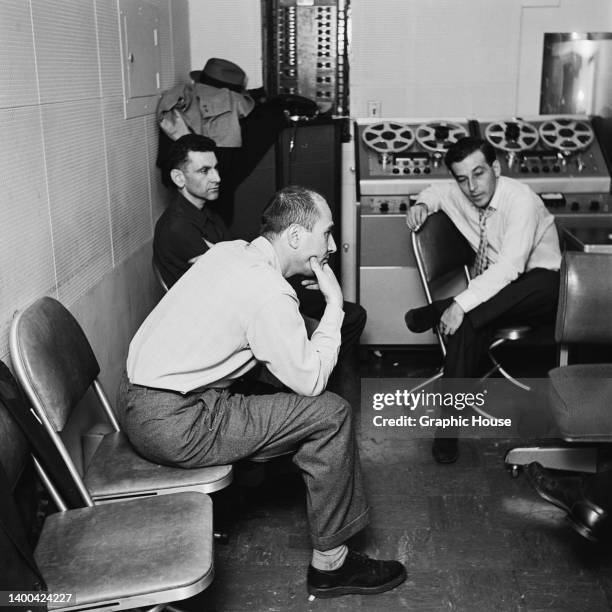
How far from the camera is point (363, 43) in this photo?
4.82m

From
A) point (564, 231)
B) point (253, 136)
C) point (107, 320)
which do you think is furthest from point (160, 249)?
point (564, 231)

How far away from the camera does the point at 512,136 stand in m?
4.57

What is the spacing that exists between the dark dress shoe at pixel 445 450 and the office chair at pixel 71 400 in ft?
4.29

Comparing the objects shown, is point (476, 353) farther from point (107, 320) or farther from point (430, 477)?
point (107, 320)

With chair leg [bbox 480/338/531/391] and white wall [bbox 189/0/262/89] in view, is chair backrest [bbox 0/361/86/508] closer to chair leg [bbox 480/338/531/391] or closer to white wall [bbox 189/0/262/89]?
chair leg [bbox 480/338/531/391]

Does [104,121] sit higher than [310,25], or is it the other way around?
[310,25]

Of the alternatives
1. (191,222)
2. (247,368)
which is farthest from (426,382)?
(247,368)

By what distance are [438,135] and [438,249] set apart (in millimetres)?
1096

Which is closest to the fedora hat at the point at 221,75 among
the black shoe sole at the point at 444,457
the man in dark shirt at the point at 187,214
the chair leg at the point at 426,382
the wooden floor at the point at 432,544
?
the man in dark shirt at the point at 187,214

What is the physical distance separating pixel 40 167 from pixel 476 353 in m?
1.97

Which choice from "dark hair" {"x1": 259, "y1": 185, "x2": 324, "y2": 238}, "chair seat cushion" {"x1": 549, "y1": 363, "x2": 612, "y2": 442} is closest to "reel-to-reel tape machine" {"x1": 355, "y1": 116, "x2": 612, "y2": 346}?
"chair seat cushion" {"x1": 549, "y1": 363, "x2": 612, "y2": 442}

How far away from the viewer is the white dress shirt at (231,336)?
2.24m

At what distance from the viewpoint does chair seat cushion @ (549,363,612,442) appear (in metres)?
2.59

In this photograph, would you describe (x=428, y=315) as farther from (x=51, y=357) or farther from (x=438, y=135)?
(x=51, y=357)
